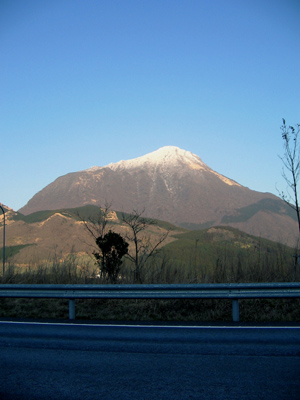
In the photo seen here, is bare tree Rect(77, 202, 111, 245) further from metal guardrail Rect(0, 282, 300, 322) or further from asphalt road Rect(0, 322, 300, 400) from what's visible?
asphalt road Rect(0, 322, 300, 400)

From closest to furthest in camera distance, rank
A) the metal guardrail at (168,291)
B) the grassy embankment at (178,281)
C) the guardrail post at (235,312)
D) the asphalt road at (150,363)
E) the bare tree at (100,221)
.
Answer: the asphalt road at (150,363) < the metal guardrail at (168,291) < the guardrail post at (235,312) < the grassy embankment at (178,281) < the bare tree at (100,221)

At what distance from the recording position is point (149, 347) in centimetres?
680

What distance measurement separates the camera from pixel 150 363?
19.4ft

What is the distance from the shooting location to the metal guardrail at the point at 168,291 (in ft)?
29.3

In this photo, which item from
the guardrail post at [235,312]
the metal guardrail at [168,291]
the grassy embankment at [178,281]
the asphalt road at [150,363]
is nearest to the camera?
the asphalt road at [150,363]

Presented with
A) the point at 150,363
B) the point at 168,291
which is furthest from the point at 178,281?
the point at 150,363

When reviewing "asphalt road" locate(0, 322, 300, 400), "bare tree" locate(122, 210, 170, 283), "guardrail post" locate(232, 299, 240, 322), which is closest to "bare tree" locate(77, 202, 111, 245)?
"bare tree" locate(122, 210, 170, 283)

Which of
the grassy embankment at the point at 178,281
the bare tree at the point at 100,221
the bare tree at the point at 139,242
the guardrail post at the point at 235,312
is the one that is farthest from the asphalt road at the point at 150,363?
the bare tree at the point at 100,221

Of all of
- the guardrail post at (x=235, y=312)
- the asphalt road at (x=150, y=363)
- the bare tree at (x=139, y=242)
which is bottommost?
the asphalt road at (x=150, y=363)

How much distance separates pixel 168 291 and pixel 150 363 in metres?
3.61

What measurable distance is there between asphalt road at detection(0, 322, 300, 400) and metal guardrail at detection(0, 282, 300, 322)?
97 cm

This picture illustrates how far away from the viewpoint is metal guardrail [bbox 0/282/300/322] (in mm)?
8945

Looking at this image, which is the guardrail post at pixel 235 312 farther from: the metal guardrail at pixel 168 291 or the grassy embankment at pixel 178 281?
the grassy embankment at pixel 178 281

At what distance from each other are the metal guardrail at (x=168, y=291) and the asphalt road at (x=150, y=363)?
0.97 metres
